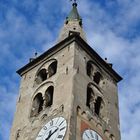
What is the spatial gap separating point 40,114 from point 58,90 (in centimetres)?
184

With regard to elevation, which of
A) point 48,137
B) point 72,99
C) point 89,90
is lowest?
point 48,137

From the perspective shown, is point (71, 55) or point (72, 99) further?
point (71, 55)

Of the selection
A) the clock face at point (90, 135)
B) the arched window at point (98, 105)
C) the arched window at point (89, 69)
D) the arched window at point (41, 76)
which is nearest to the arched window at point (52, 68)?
the arched window at point (41, 76)

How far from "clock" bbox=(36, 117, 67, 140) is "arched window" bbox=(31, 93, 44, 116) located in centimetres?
263

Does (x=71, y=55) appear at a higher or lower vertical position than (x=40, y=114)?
higher

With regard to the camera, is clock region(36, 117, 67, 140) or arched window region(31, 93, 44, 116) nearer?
clock region(36, 117, 67, 140)

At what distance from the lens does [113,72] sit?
38219mm

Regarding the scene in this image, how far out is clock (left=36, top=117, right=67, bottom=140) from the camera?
29.9m

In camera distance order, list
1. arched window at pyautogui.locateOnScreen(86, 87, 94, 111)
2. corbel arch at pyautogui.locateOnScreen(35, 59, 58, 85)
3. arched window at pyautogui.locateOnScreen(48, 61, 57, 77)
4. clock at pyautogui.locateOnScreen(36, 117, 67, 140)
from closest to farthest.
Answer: clock at pyautogui.locateOnScreen(36, 117, 67, 140)
arched window at pyautogui.locateOnScreen(86, 87, 94, 111)
arched window at pyautogui.locateOnScreen(48, 61, 57, 77)
corbel arch at pyautogui.locateOnScreen(35, 59, 58, 85)

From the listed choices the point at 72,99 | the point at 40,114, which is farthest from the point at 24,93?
the point at 72,99

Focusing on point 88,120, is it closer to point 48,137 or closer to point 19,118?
point 48,137

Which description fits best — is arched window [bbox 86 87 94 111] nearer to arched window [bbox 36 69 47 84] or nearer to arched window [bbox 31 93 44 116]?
arched window [bbox 31 93 44 116]

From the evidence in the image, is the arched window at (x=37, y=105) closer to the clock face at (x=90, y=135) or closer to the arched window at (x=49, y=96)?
the arched window at (x=49, y=96)

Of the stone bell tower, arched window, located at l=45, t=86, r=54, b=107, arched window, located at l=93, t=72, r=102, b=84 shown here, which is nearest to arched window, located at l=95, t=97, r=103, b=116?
the stone bell tower
